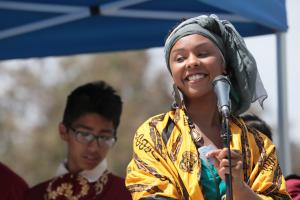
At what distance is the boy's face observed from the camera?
5.46 meters

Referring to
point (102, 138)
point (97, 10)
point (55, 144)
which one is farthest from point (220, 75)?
point (55, 144)

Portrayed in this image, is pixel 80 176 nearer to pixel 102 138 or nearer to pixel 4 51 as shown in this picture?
pixel 102 138

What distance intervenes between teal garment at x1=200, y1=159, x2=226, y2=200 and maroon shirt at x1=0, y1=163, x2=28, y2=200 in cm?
212

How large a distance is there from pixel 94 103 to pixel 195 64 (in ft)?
6.19

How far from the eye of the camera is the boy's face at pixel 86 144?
5457 mm

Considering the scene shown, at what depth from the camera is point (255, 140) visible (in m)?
3.93

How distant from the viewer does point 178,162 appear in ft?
12.3

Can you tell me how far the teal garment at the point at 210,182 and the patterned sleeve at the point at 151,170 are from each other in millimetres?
103

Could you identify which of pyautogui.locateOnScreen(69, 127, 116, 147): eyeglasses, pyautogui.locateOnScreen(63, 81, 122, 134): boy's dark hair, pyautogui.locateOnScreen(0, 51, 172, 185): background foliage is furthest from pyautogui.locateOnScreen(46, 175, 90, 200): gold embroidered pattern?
pyautogui.locateOnScreen(0, 51, 172, 185): background foliage

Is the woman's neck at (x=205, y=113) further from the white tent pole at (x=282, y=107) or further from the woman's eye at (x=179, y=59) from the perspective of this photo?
the white tent pole at (x=282, y=107)

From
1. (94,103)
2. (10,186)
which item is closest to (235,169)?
(94,103)

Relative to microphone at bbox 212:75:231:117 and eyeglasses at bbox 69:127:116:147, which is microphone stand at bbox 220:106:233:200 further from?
eyeglasses at bbox 69:127:116:147

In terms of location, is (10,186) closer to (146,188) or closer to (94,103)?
(94,103)

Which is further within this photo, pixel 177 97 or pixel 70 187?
pixel 70 187
